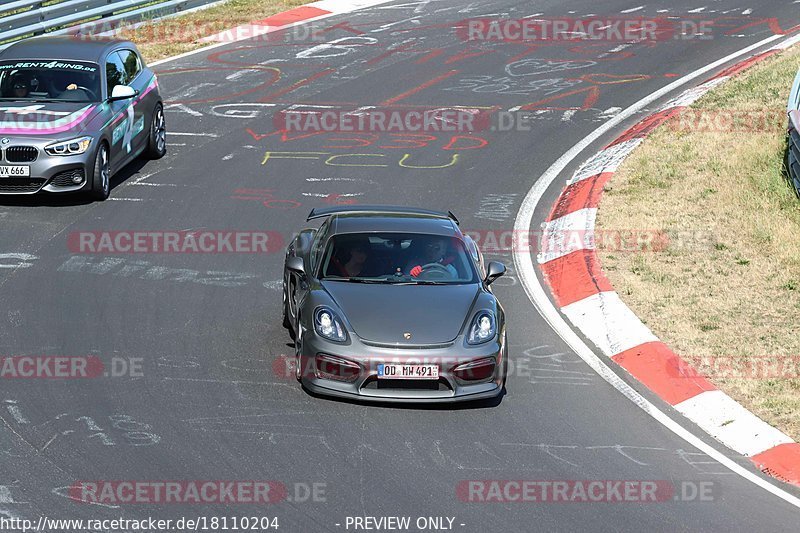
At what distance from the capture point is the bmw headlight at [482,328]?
979 centimetres

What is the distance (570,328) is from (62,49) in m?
8.23

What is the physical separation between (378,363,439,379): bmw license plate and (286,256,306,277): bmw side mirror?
152 cm

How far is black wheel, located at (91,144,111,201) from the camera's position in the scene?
1498cm

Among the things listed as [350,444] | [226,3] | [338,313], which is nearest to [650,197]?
[338,313]

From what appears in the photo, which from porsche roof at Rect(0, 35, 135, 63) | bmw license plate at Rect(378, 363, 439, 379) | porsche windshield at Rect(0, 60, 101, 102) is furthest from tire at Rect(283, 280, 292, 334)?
porsche roof at Rect(0, 35, 135, 63)

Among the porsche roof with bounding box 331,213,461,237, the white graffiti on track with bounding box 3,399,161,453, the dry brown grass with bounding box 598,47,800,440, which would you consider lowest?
the dry brown grass with bounding box 598,47,800,440

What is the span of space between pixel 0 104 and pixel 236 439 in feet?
26.5

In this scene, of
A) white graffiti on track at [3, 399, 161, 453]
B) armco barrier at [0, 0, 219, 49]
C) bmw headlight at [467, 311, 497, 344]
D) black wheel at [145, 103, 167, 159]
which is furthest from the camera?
armco barrier at [0, 0, 219, 49]

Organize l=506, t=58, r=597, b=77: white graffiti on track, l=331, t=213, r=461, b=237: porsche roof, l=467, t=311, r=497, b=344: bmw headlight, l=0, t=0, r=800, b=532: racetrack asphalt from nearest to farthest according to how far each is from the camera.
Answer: l=0, t=0, r=800, b=532: racetrack asphalt, l=467, t=311, r=497, b=344: bmw headlight, l=331, t=213, r=461, b=237: porsche roof, l=506, t=58, r=597, b=77: white graffiti on track

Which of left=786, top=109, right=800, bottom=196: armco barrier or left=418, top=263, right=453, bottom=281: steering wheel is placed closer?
left=418, top=263, right=453, bottom=281: steering wheel

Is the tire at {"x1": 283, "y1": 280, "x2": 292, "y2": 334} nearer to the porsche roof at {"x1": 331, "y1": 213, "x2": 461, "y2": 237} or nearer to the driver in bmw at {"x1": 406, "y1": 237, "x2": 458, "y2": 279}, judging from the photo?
the porsche roof at {"x1": 331, "y1": 213, "x2": 461, "y2": 237}

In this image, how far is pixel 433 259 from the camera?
35.3 ft

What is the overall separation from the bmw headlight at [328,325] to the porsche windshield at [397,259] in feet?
2.13

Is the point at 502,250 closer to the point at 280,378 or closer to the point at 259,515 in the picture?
the point at 280,378
